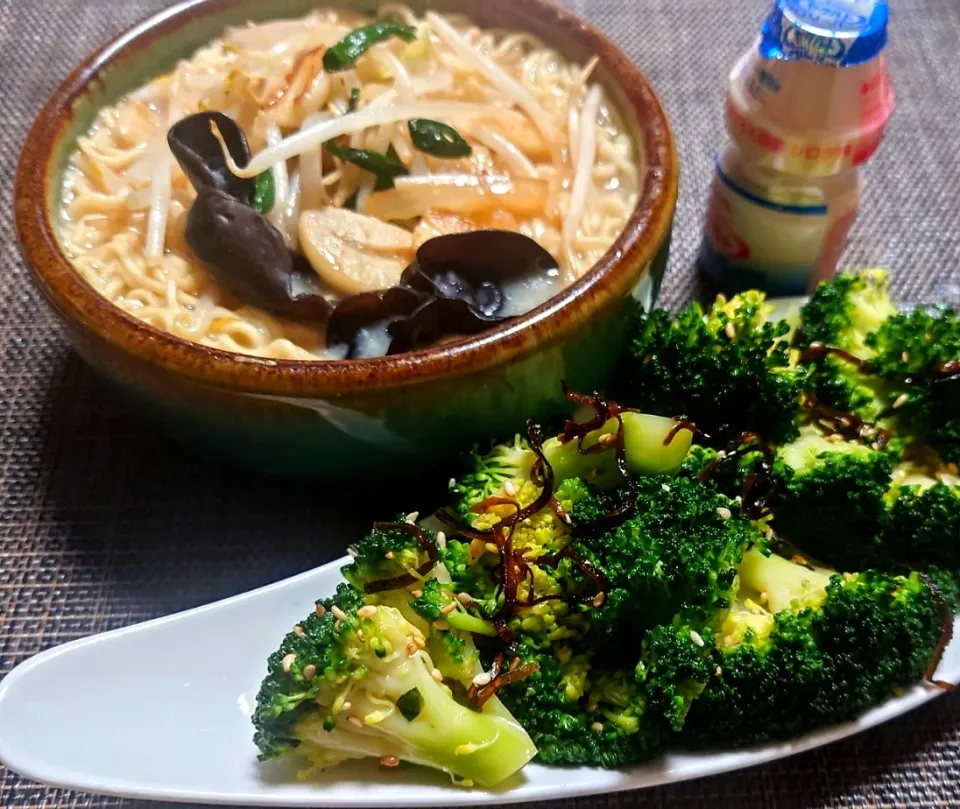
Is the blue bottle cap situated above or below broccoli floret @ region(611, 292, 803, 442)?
above

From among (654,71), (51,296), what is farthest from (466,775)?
(654,71)

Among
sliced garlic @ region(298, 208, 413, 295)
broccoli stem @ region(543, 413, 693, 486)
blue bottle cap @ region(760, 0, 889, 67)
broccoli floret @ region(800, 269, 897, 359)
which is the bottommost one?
broccoli stem @ region(543, 413, 693, 486)

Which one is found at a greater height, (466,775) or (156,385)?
(156,385)

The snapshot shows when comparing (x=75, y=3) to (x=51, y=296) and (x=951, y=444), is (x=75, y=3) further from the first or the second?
(x=951, y=444)

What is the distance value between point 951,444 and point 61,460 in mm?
1759

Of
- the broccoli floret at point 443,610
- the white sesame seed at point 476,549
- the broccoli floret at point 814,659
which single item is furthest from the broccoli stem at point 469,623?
the broccoli floret at point 814,659

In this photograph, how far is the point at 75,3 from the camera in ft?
9.24

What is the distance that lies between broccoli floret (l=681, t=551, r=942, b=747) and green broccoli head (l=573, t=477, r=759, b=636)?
0.08 m

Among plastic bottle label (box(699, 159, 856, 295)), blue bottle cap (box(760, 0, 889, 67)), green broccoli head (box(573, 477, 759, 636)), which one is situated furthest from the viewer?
plastic bottle label (box(699, 159, 856, 295))

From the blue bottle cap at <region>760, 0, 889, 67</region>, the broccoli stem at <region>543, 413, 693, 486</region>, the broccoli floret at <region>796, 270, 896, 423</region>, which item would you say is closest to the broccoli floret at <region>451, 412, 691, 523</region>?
the broccoli stem at <region>543, 413, 693, 486</region>

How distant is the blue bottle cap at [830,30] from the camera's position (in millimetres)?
1578

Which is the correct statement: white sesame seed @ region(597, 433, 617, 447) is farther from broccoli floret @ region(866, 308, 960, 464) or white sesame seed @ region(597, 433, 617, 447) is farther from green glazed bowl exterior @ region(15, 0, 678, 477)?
broccoli floret @ region(866, 308, 960, 464)

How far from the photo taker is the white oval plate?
1.21m

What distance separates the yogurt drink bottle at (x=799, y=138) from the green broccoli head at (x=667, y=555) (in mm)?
734
